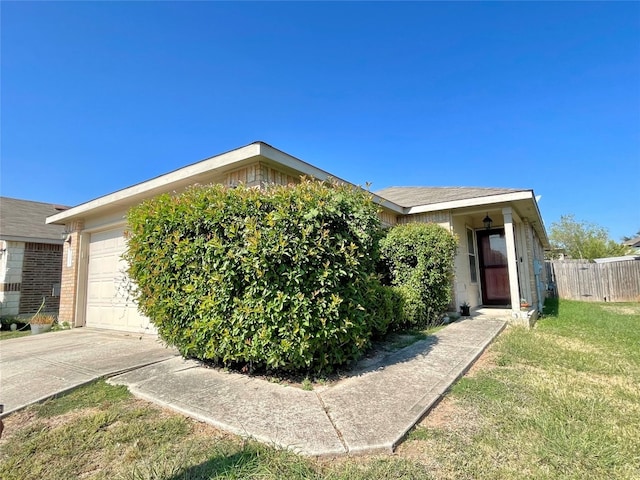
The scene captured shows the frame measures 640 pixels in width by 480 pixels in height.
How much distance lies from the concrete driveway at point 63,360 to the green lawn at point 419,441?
42 centimetres

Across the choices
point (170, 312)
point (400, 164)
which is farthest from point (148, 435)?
point (400, 164)

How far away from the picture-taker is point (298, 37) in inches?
326

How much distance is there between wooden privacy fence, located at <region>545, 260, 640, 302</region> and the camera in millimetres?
13008

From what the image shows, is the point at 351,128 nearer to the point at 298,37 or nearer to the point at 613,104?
the point at 298,37

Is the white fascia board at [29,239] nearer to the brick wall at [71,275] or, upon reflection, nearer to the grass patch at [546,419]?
the brick wall at [71,275]

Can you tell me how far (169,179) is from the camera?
5793 millimetres

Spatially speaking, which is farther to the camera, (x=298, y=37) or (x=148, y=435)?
(x=298, y=37)

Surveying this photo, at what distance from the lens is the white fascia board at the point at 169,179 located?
15.0 ft

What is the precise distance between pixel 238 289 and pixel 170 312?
1271mm

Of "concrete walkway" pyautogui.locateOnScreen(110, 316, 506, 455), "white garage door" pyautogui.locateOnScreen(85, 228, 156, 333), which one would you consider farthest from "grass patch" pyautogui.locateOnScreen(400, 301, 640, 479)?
"white garage door" pyautogui.locateOnScreen(85, 228, 156, 333)

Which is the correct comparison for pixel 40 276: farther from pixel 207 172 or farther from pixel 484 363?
pixel 484 363

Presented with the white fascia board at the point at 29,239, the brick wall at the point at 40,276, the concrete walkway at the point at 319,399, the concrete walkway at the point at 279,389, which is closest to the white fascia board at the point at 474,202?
the concrete walkway at the point at 279,389

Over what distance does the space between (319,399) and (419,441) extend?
102cm

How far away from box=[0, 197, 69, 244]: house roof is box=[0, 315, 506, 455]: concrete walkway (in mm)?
6464
